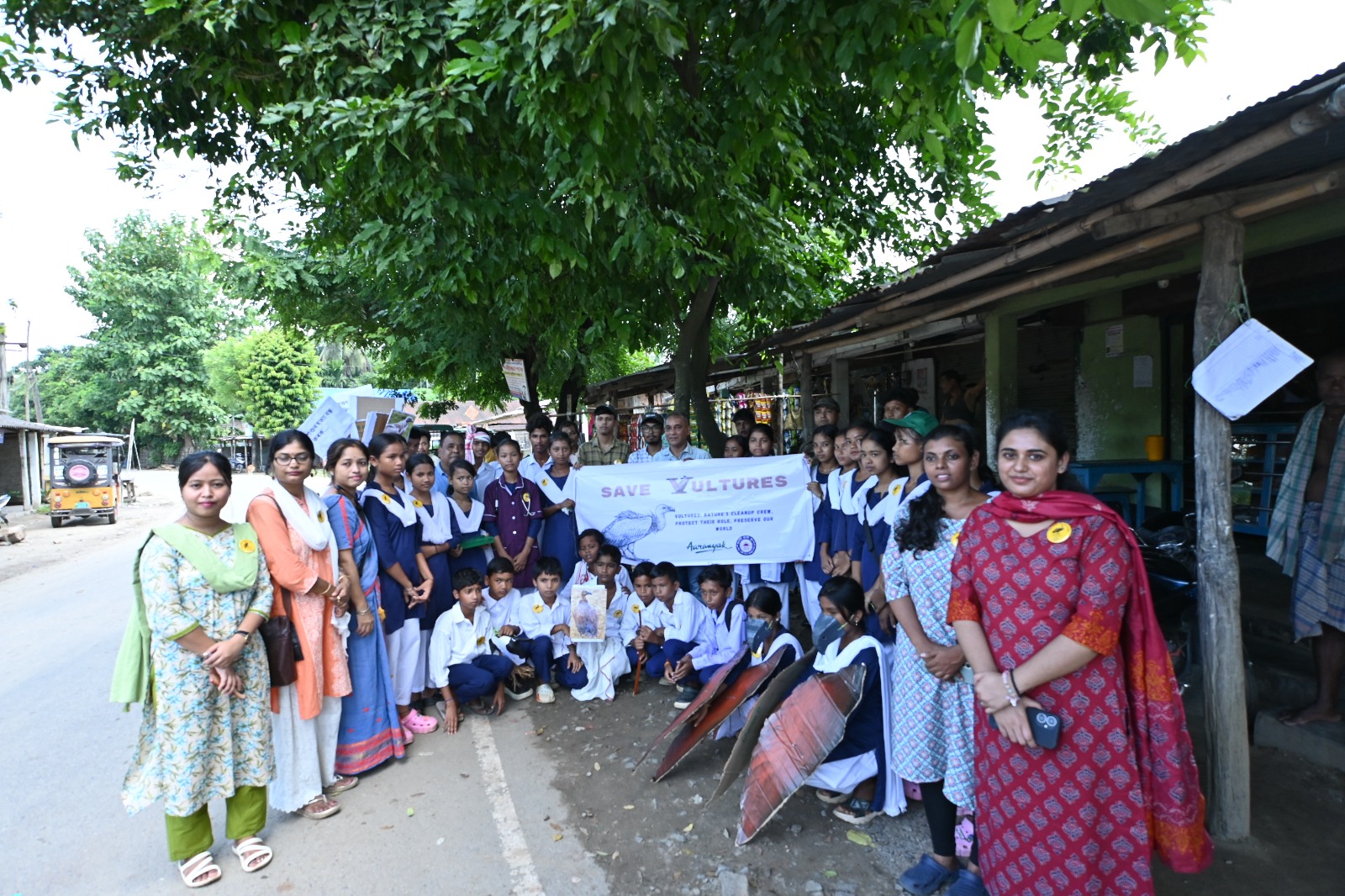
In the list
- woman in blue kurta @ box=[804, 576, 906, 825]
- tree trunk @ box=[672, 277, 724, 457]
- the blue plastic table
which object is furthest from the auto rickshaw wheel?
the blue plastic table

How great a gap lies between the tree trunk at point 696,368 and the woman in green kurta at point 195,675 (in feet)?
15.4

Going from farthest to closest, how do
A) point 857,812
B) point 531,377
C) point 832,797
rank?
point 531,377
point 832,797
point 857,812

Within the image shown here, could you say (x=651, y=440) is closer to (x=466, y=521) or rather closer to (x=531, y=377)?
(x=466, y=521)

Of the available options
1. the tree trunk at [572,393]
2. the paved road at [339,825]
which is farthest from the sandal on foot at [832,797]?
the tree trunk at [572,393]

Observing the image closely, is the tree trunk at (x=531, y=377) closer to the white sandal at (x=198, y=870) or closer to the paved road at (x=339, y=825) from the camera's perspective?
the paved road at (x=339, y=825)

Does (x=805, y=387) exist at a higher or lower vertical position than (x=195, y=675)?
higher

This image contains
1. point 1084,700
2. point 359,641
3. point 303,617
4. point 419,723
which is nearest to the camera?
point 1084,700

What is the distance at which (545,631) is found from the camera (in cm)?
511

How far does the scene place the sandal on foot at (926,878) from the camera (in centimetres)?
279

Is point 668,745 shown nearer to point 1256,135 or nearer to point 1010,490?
point 1010,490

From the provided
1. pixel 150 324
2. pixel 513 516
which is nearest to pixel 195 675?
pixel 513 516

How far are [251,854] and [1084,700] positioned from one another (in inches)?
131

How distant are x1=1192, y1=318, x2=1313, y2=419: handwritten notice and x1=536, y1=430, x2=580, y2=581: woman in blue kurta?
4.13m

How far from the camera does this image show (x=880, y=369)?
1128cm
